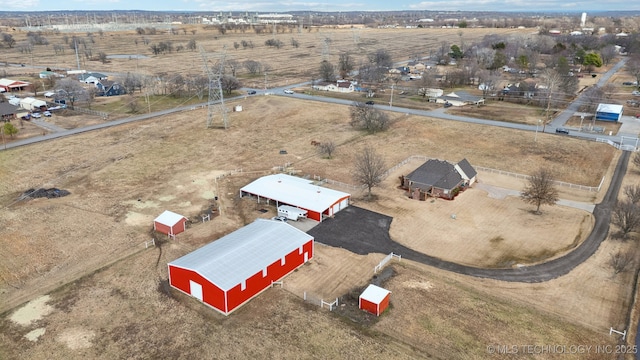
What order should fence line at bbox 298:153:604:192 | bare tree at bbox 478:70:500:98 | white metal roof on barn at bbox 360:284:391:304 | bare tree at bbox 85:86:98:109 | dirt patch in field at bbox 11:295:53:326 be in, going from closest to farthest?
dirt patch in field at bbox 11:295:53:326 < white metal roof on barn at bbox 360:284:391:304 < fence line at bbox 298:153:604:192 < bare tree at bbox 85:86:98:109 < bare tree at bbox 478:70:500:98

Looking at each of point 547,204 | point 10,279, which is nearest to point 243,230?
point 10,279

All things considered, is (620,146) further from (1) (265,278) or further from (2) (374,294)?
(1) (265,278)

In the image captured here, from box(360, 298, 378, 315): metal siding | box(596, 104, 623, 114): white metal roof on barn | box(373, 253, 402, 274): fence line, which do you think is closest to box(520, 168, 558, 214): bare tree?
box(373, 253, 402, 274): fence line

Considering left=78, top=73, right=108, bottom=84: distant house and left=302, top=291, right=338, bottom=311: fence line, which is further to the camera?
left=78, top=73, right=108, bottom=84: distant house

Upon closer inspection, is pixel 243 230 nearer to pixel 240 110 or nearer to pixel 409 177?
pixel 409 177

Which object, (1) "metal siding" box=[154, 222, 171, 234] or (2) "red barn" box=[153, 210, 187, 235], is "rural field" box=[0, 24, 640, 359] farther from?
(1) "metal siding" box=[154, 222, 171, 234]
